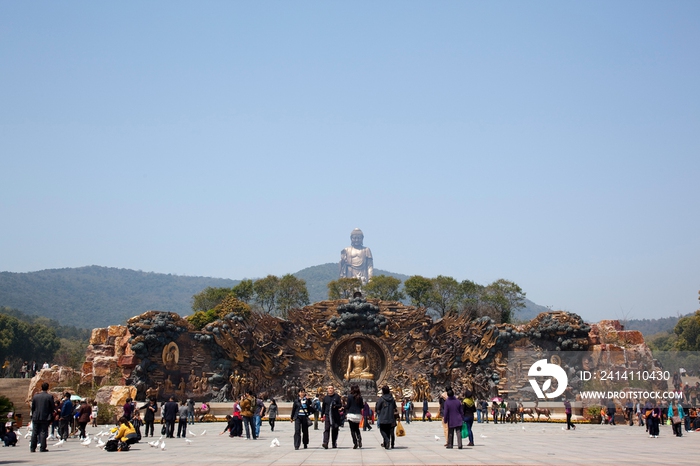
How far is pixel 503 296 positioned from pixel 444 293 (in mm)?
5756

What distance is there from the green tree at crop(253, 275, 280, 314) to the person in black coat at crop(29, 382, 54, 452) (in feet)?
182

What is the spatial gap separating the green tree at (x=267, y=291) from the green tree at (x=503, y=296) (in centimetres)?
2195

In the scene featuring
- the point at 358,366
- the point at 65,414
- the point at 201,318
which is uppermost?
the point at 201,318

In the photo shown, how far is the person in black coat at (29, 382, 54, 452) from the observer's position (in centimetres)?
1448

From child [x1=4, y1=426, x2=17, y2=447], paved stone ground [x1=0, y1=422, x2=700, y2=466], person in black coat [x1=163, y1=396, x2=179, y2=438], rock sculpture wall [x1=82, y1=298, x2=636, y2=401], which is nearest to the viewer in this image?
paved stone ground [x1=0, y1=422, x2=700, y2=466]

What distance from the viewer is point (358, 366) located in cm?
3878

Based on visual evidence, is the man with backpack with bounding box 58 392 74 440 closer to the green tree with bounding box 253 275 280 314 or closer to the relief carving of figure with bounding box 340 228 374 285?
the green tree with bounding box 253 275 280 314

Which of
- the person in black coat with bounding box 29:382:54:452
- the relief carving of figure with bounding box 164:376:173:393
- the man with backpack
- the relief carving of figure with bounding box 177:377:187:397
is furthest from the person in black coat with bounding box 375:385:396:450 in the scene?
→ the relief carving of figure with bounding box 177:377:187:397

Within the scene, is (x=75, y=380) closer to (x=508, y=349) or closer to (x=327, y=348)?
(x=327, y=348)

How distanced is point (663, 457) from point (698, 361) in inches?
954

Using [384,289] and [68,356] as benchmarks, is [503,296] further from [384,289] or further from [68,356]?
[68,356]

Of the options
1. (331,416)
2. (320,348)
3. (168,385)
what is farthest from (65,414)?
(320,348)

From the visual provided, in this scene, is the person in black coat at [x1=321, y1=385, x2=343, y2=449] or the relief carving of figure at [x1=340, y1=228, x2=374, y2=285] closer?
the person in black coat at [x1=321, y1=385, x2=343, y2=449]

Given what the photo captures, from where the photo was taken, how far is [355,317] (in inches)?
1535
